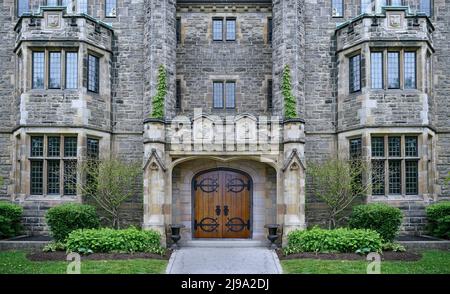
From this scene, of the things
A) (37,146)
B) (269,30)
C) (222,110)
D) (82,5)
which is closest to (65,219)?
(37,146)

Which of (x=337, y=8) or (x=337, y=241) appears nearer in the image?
(x=337, y=241)

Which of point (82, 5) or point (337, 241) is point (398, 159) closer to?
point (337, 241)

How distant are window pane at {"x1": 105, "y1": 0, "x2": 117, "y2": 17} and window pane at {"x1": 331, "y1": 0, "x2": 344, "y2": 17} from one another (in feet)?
29.2

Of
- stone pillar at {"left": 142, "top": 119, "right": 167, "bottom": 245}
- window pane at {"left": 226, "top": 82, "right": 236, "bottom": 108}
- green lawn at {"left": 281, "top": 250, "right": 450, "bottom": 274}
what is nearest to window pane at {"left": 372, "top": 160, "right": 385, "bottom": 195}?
green lawn at {"left": 281, "top": 250, "right": 450, "bottom": 274}

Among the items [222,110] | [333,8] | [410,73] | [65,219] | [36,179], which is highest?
[333,8]

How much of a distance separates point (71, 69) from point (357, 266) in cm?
1201

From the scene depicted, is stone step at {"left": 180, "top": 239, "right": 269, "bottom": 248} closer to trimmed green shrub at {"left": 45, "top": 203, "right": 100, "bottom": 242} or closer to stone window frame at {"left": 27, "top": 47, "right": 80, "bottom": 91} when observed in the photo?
trimmed green shrub at {"left": 45, "top": 203, "right": 100, "bottom": 242}

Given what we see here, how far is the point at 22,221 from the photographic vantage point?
15445 mm

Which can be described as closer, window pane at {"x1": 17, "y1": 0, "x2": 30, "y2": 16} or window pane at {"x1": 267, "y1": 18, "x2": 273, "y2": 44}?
window pane at {"x1": 17, "y1": 0, "x2": 30, "y2": 16}

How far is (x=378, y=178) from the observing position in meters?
15.7

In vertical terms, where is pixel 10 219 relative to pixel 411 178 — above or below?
below

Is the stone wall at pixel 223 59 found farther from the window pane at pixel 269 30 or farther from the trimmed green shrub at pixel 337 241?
the trimmed green shrub at pixel 337 241

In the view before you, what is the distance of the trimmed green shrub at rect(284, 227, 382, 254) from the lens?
12602mm

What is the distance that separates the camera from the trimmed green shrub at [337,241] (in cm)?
1260
